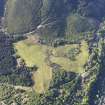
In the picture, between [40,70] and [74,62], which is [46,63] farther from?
[74,62]

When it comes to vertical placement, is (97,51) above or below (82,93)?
above

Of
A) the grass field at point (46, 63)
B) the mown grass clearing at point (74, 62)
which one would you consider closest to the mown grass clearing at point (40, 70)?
the grass field at point (46, 63)

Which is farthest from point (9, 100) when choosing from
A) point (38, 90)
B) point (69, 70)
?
point (69, 70)

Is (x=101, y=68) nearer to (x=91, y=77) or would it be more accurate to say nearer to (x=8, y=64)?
(x=91, y=77)

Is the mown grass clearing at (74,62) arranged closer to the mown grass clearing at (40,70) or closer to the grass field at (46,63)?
the grass field at (46,63)

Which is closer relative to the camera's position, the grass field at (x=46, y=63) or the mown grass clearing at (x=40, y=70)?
the mown grass clearing at (x=40, y=70)

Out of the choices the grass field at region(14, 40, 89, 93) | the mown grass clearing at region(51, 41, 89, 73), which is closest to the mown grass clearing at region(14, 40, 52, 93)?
the grass field at region(14, 40, 89, 93)

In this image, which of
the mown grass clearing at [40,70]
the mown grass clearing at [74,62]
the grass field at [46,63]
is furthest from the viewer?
the mown grass clearing at [74,62]

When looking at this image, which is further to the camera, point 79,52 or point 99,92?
point 79,52

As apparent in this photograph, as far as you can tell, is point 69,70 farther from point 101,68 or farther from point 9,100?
point 9,100

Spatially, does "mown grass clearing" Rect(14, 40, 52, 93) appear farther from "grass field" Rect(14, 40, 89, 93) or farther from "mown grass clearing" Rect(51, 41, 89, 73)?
"mown grass clearing" Rect(51, 41, 89, 73)

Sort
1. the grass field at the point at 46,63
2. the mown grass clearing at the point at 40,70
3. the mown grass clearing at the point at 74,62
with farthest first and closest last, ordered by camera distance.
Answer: the mown grass clearing at the point at 74,62, the grass field at the point at 46,63, the mown grass clearing at the point at 40,70
